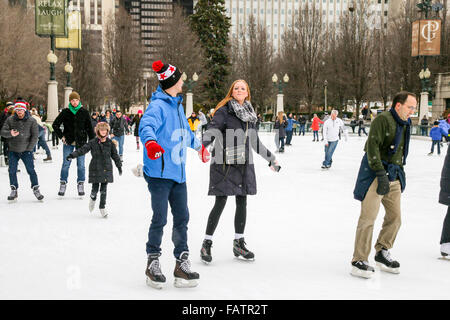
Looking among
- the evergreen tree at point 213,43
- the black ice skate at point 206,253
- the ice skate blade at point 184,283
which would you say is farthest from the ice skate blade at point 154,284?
the evergreen tree at point 213,43

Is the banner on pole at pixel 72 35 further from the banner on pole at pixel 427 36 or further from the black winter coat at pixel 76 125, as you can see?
the black winter coat at pixel 76 125

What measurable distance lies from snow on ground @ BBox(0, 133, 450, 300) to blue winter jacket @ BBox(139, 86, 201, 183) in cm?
89

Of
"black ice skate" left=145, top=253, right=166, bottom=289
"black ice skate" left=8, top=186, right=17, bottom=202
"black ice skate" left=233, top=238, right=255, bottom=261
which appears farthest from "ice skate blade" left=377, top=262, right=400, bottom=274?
"black ice skate" left=8, top=186, right=17, bottom=202

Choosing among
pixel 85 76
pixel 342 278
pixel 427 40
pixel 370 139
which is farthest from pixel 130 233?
pixel 85 76

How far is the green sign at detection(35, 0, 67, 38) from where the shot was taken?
21.5 m

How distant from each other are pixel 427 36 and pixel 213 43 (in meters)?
27.1

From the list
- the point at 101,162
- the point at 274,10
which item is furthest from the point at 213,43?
the point at 274,10

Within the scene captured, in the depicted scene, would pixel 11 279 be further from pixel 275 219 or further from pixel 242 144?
pixel 275 219

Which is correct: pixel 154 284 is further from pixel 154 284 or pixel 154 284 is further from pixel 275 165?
pixel 275 165

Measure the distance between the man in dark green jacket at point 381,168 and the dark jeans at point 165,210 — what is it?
1437 mm

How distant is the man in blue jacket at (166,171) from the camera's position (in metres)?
3.70

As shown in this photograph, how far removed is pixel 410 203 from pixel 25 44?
1057 inches

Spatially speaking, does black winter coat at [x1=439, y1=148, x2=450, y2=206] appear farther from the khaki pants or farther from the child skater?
the child skater

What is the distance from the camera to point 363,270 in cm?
406
